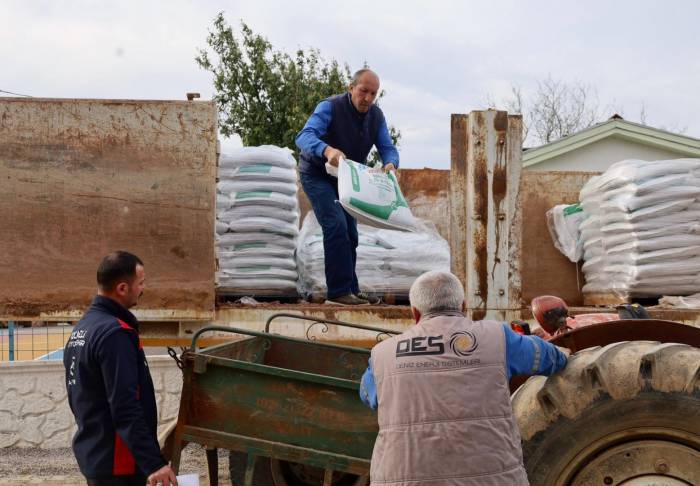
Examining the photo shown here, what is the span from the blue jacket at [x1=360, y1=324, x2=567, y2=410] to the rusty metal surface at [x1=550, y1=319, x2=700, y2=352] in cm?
54

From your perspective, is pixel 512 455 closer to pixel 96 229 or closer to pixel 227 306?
pixel 227 306

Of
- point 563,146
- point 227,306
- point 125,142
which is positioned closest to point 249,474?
point 227,306

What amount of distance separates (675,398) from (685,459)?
219mm

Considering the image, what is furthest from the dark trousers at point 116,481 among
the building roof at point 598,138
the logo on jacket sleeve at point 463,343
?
the building roof at point 598,138

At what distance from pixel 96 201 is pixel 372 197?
144cm

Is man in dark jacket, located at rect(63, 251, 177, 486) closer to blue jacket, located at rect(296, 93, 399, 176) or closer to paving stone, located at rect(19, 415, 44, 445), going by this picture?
blue jacket, located at rect(296, 93, 399, 176)

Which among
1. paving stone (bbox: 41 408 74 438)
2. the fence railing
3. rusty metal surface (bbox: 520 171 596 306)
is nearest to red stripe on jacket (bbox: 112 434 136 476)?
rusty metal surface (bbox: 520 171 596 306)

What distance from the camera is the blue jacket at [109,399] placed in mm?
2859

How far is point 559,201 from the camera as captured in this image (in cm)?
588

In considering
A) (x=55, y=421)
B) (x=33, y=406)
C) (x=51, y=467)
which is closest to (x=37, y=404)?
(x=33, y=406)

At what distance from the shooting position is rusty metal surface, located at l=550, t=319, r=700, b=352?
341cm

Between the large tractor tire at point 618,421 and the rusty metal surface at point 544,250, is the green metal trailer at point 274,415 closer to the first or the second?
the large tractor tire at point 618,421

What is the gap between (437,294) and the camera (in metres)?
2.65

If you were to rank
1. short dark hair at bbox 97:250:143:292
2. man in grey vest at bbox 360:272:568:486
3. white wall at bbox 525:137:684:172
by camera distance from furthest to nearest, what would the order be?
Result: white wall at bbox 525:137:684:172
short dark hair at bbox 97:250:143:292
man in grey vest at bbox 360:272:568:486
